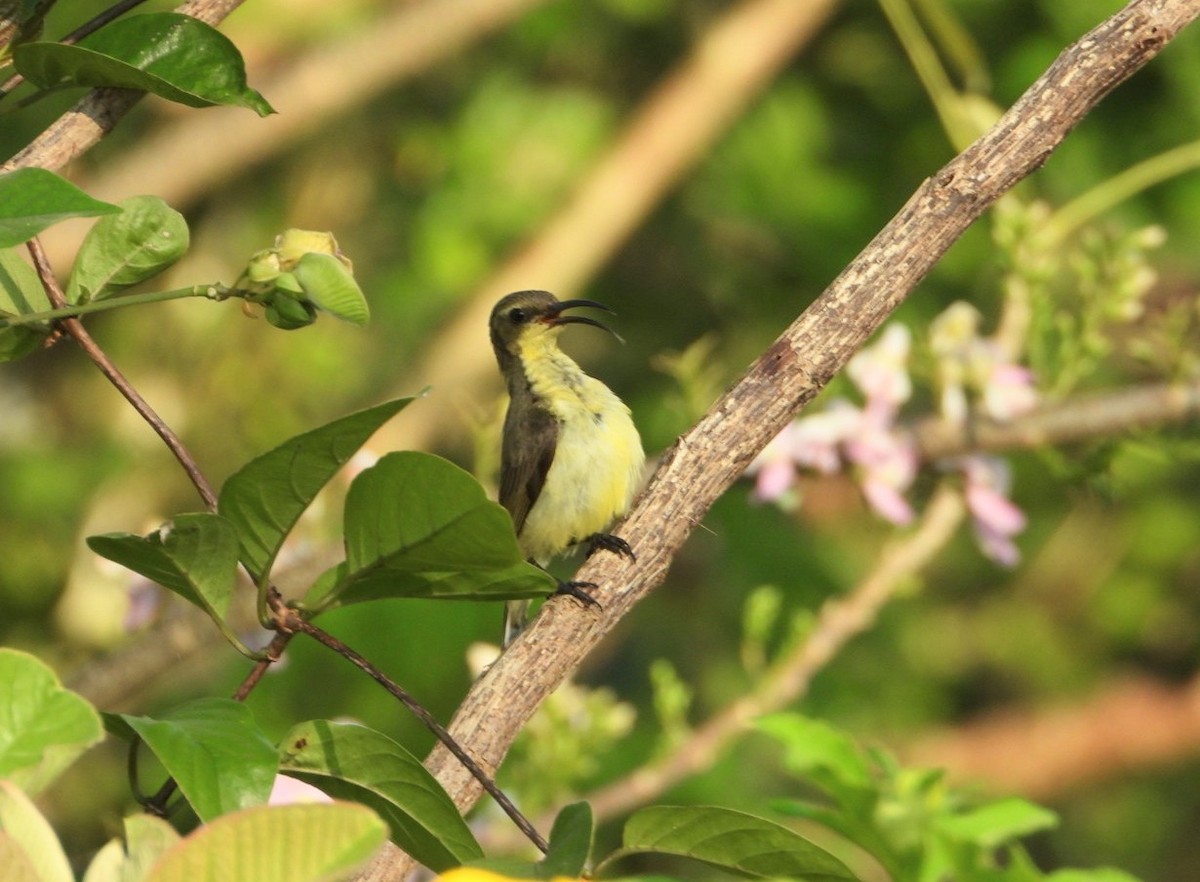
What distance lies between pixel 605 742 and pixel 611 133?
3289 mm

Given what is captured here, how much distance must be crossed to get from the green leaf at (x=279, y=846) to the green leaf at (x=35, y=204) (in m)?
0.52

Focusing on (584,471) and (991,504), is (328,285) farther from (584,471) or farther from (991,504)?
(991,504)

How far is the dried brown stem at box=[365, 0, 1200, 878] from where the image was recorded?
1.56 metres

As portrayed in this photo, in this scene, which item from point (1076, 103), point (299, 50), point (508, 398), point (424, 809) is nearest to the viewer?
point (424, 809)

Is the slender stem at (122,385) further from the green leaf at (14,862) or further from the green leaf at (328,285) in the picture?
the green leaf at (14,862)

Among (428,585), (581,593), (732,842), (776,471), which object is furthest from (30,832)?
(776,471)

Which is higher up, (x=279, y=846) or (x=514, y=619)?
(x=514, y=619)

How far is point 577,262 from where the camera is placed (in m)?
5.77

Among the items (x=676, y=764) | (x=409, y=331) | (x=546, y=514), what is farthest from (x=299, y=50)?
(x=676, y=764)

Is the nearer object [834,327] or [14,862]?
[14,862]

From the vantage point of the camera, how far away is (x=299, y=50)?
582 cm

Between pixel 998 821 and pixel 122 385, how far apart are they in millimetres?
1102

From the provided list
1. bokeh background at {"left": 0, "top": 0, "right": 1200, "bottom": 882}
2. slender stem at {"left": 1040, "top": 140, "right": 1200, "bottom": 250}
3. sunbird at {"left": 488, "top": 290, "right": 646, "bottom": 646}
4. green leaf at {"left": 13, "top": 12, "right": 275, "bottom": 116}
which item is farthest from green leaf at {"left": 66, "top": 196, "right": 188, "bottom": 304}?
bokeh background at {"left": 0, "top": 0, "right": 1200, "bottom": 882}

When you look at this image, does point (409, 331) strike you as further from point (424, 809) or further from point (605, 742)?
point (424, 809)
